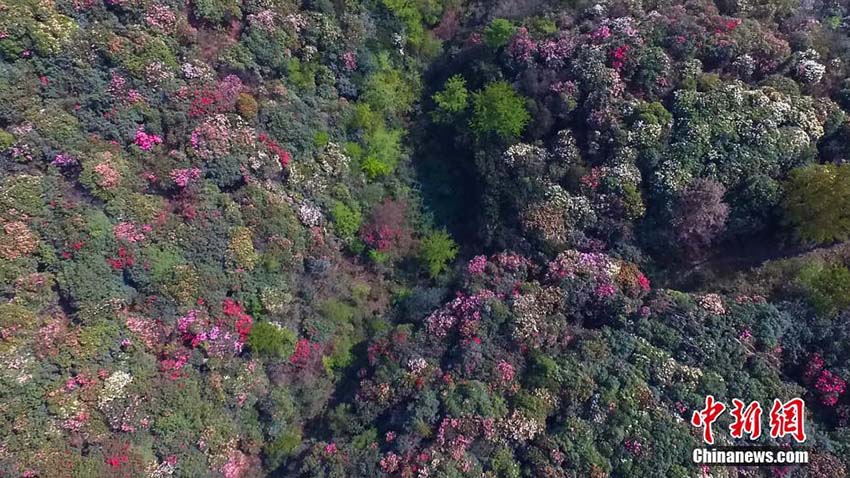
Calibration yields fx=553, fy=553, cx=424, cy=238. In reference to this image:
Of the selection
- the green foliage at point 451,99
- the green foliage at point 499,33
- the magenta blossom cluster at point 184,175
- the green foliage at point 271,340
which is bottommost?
the green foliage at point 271,340

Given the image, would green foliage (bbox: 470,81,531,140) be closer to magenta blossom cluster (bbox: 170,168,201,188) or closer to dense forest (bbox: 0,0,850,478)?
dense forest (bbox: 0,0,850,478)

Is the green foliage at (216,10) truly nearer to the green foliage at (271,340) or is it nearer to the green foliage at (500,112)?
the green foliage at (500,112)

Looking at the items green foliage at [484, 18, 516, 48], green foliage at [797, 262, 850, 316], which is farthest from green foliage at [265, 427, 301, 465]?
green foliage at [797, 262, 850, 316]

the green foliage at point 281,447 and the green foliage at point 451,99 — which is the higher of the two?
the green foliage at point 451,99

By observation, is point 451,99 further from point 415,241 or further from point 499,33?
point 415,241

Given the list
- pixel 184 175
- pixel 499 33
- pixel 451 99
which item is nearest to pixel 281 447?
pixel 184 175

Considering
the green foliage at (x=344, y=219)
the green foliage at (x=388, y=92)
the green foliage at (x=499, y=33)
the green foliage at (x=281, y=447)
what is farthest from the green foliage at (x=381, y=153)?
the green foliage at (x=281, y=447)

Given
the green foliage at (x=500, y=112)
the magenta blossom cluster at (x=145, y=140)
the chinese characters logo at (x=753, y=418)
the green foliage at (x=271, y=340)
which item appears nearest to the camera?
the chinese characters logo at (x=753, y=418)
